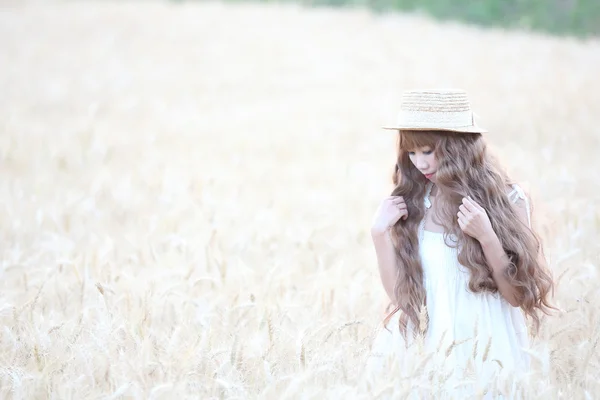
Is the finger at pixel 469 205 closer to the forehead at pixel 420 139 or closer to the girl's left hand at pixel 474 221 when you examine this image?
the girl's left hand at pixel 474 221

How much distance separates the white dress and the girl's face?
0.16 meters

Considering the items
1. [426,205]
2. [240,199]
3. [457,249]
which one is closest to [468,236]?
[457,249]

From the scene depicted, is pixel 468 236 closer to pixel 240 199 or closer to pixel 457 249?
pixel 457 249

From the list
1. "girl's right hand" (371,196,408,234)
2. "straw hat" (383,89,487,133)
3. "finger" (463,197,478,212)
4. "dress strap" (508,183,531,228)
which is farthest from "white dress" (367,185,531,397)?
"straw hat" (383,89,487,133)

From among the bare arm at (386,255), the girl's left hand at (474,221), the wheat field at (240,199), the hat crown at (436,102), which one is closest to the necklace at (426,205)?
the bare arm at (386,255)

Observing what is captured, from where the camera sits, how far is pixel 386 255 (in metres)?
2.69

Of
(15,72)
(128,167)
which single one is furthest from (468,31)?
(128,167)

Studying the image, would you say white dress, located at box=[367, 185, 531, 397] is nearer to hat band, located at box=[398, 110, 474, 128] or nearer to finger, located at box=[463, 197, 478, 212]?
finger, located at box=[463, 197, 478, 212]

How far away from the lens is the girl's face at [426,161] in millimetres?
2656

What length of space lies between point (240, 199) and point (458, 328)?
3163 mm

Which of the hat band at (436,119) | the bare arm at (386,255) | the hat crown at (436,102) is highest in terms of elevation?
the hat crown at (436,102)

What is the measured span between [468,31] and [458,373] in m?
14.0

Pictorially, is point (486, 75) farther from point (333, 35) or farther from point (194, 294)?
point (194, 294)

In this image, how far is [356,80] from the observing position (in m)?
11.7
